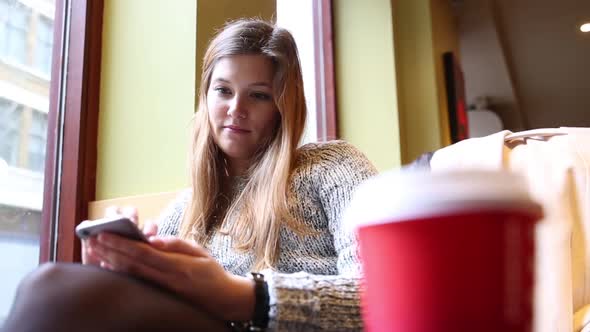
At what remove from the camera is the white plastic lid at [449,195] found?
32 centimetres

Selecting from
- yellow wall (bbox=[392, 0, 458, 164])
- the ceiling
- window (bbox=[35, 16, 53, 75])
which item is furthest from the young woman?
the ceiling

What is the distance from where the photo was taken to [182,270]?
1.85ft

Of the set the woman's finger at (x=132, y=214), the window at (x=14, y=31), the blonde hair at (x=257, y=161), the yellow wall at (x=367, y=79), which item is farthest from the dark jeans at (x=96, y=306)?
the yellow wall at (x=367, y=79)

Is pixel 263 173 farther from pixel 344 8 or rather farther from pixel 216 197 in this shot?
pixel 344 8

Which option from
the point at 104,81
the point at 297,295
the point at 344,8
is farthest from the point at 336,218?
the point at 344,8

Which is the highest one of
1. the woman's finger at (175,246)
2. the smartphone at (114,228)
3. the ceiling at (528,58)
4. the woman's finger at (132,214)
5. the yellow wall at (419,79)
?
the ceiling at (528,58)

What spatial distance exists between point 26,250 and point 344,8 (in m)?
1.68

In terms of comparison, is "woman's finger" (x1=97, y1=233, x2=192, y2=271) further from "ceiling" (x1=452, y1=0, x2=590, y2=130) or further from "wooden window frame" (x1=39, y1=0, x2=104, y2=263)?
"ceiling" (x1=452, y1=0, x2=590, y2=130)

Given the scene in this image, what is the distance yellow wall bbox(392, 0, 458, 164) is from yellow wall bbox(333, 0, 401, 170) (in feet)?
0.23

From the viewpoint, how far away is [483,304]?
Answer: 316 mm

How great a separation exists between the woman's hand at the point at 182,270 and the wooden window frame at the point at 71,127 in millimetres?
727

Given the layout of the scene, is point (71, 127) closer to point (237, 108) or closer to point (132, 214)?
point (237, 108)

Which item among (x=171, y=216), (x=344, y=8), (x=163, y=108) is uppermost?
(x=344, y=8)

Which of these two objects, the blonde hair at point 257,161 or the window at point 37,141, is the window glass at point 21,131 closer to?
the window at point 37,141
